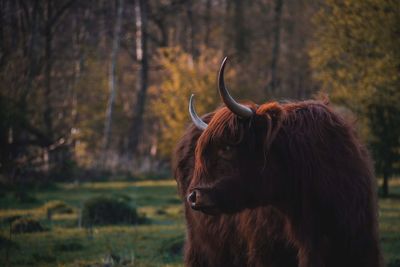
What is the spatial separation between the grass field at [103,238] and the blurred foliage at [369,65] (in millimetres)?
1956

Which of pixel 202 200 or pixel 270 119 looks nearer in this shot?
pixel 202 200

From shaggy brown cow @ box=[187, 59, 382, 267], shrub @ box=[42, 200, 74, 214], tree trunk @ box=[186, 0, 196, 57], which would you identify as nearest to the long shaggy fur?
shaggy brown cow @ box=[187, 59, 382, 267]

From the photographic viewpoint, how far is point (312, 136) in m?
5.07

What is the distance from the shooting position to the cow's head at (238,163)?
4.94 meters

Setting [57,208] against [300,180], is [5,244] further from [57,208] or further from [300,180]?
[300,180]

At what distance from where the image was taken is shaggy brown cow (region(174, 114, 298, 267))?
5.20 m

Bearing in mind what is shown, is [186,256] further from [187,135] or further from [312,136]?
[312,136]

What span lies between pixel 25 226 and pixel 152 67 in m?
27.7

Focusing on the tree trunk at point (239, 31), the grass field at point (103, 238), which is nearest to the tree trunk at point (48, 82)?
the grass field at point (103, 238)

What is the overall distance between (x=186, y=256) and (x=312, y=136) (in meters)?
2.28

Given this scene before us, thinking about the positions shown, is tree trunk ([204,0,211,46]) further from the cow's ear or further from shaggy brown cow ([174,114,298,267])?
the cow's ear

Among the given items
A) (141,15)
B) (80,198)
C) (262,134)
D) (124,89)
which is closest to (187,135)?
(262,134)

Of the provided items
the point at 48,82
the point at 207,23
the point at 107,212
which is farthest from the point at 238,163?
the point at 207,23

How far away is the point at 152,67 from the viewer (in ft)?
127
